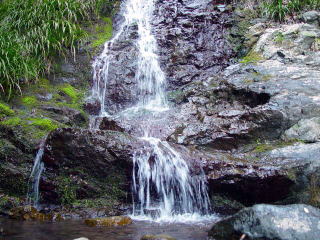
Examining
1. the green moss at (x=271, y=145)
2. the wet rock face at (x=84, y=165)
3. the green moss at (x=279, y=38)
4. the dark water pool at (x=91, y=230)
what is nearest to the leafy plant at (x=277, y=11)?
the green moss at (x=279, y=38)

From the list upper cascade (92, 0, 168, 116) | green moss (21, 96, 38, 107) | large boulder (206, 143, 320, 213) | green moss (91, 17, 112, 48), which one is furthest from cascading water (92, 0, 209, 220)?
green moss (91, 17, 112, 48)

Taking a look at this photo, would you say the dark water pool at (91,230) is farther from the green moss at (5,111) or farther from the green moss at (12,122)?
the green moss at (5,111)

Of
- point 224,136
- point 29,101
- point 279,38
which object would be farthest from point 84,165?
point 279,38

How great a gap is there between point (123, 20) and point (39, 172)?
7038mm

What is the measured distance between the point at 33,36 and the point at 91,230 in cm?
613

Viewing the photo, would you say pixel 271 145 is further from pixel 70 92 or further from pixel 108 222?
pixel 70 92

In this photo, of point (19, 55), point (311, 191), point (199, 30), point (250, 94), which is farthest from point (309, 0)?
point (19, 55)

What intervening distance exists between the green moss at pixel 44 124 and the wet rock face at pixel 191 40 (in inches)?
133

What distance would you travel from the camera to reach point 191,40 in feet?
31.4

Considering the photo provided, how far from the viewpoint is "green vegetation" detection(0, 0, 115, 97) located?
716 cm

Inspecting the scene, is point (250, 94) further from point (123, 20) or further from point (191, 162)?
point (123, 20)

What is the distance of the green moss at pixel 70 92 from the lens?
26.1 ft

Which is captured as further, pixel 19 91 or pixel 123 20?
pixel 123 20

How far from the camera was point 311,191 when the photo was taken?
4.82m
